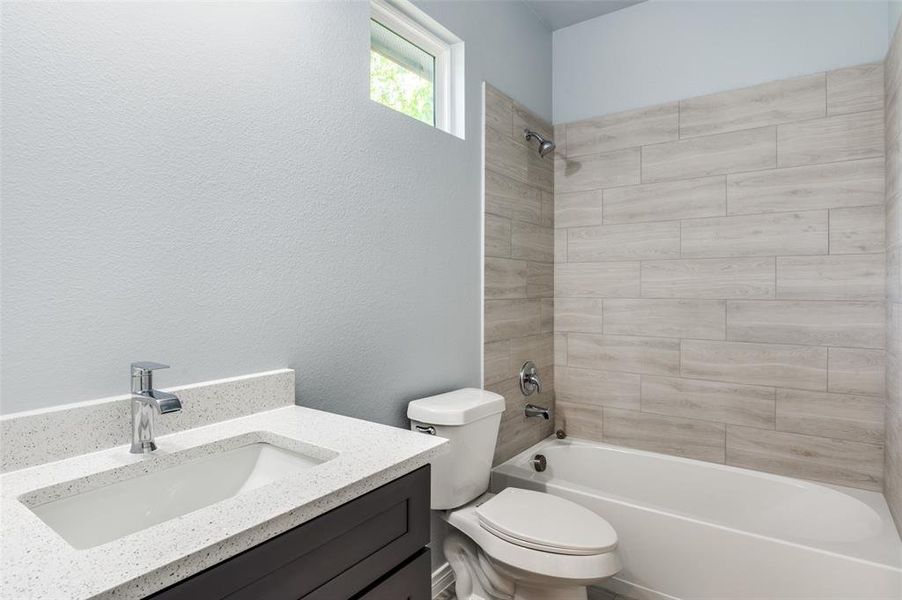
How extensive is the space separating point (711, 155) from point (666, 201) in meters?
0.29

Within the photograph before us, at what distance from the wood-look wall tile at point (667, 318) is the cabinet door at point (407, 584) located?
1.94 meters

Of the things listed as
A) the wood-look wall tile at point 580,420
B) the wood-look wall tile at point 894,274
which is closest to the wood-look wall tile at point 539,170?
the wood-look wall tile at point 580,420

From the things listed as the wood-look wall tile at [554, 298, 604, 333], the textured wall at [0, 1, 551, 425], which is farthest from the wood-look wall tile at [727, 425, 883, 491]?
the textured wall at [0, 1, 551, 425]

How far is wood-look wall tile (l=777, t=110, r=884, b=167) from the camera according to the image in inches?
83.3

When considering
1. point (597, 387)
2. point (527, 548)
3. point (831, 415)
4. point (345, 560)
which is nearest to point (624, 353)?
point (597, 387)

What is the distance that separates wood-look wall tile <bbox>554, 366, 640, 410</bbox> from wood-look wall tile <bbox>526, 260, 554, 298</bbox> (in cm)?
46

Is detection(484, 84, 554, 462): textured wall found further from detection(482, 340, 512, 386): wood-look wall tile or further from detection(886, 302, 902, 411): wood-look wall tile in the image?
detection(886, 302, 902, 411): wood-look wall tile

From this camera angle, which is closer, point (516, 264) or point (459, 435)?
point (459, 435)

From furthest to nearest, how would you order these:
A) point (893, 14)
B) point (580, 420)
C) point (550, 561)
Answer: point (580, 420)
point (893, 14)
point (550, 561)

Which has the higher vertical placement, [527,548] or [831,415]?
[831,415]

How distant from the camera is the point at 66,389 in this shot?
3.35ft

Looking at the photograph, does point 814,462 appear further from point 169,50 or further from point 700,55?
point 169,50

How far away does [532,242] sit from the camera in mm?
2709

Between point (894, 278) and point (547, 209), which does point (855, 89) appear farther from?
point (547, 209)
